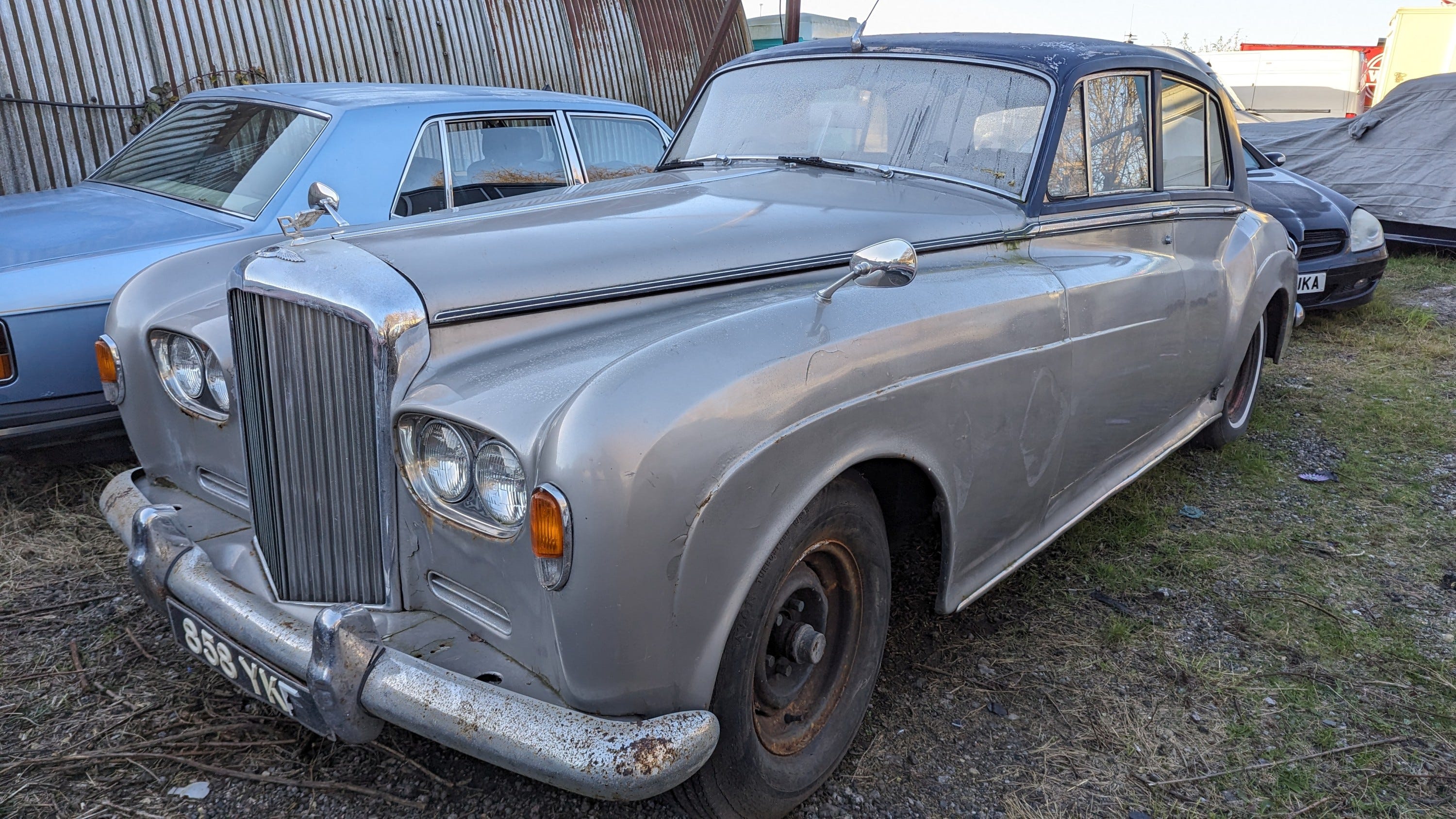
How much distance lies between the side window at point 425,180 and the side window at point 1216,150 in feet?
10.7

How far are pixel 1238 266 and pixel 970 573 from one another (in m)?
2.20

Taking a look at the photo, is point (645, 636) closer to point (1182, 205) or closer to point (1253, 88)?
point (1182, 205)

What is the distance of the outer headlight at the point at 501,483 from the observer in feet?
5.49

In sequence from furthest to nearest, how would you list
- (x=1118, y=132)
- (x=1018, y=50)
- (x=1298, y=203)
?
(x=1298, y=203), (x=1118, y=132), (x=1018, y=50)

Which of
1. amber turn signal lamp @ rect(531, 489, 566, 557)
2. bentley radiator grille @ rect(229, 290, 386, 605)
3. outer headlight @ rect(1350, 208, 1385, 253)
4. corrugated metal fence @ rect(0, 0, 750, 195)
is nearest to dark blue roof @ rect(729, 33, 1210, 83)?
bentley radiator grille @ rect(229, 290, 386, 605)

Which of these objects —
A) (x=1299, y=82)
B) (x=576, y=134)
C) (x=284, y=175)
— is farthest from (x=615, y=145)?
(x=1299, y=82)

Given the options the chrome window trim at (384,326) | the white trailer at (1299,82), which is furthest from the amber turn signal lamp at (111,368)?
the white trailer at (1299,82)

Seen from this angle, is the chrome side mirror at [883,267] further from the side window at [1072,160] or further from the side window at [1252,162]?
the side window at [1252,162]

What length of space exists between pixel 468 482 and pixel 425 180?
286 cm

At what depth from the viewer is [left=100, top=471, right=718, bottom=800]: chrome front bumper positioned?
62.6 inches

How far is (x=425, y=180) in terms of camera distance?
422 cm

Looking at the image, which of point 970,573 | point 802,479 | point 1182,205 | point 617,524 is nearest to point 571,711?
point 617,524

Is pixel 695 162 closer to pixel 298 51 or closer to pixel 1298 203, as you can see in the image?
pixel 1298 203

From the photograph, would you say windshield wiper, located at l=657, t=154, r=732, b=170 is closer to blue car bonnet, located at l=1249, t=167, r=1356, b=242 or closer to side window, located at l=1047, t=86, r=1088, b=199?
side window, located at l=1047, t=86, r=1088, b=199
